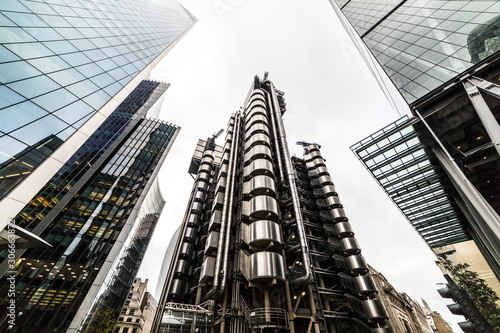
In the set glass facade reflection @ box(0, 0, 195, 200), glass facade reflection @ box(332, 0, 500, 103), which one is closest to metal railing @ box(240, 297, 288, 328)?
glass facade reflection @ box(0, 0, 195, 200)

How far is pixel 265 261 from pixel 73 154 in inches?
811

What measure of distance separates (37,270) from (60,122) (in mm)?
24190

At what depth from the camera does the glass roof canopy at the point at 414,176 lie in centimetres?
2091

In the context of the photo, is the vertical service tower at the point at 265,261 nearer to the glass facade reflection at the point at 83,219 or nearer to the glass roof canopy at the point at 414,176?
the glass roof canopy at the point at 414,176

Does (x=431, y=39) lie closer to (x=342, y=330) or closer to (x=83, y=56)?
(x=83, y=56)

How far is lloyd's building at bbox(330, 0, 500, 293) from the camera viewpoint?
12484 mm

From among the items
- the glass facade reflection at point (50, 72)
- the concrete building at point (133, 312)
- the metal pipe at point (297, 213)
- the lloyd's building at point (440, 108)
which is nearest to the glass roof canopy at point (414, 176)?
the lloyd's building at point (440, 108)

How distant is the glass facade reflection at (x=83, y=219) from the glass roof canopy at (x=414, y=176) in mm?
40443

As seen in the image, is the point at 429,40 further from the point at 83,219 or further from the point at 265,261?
the point at 83,219

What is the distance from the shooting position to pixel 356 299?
22.9 metres

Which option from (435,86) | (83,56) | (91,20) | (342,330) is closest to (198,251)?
(342,330)

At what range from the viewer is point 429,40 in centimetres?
1694

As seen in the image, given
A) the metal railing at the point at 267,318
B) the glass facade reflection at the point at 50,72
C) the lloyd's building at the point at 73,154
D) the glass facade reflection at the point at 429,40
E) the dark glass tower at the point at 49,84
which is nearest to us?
the dark glass tower at the point at 49,84

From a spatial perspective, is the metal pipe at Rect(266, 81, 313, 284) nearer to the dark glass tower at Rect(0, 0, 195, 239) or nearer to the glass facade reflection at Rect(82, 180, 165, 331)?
the dark glass tower at Rect(0, 0, 195, 239)
